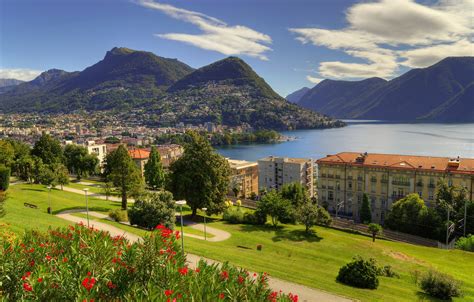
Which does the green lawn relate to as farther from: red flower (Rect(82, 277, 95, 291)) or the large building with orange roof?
the large building with orange roof

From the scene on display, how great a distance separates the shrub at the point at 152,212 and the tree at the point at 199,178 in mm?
8428

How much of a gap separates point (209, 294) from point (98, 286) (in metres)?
2.79

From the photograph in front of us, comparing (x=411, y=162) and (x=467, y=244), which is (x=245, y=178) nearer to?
(x=411, y=162)

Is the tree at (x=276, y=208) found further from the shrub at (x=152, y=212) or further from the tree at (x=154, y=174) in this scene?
the tree at (x=154, y=174)

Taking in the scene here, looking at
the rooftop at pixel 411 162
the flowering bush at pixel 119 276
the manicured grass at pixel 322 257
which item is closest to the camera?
the flowering bush at pixel 119 276

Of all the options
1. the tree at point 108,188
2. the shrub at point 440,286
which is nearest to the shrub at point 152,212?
the tree at point 108,188

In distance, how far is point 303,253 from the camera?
26.3 meters

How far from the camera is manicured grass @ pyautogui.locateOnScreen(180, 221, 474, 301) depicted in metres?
18.0

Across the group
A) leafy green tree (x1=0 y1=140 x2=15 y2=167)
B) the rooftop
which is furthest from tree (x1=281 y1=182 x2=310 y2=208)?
leafy green tree (x1=0 y1=140 x2=15 y2=167)

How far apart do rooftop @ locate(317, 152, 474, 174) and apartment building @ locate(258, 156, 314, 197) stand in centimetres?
2187

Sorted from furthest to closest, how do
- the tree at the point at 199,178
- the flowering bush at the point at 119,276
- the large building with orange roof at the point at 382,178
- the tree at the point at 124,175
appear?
the large building with orange roof at the point at 382,178
the tree at the point at 124,175
the tree at the point at 199,178
the flowering bush at the point at 119,276

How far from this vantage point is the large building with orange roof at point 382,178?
50.8 meters

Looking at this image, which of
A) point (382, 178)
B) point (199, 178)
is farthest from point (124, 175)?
point (382, 178)

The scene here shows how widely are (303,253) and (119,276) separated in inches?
778
